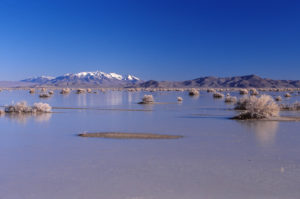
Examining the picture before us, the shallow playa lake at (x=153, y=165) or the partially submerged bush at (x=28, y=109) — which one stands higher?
the partially submerged bush at (x=28, y=109)

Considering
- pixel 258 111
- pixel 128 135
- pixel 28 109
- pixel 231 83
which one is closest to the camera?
pixel 128 135

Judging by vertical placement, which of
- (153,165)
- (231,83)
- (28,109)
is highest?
(231,83)

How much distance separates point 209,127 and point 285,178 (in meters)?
7.15

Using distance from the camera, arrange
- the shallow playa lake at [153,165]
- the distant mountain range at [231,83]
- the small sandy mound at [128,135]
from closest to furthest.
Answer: the shallow playa lake at [153,165] < the small sandy mound at [128,135] < the distant mountain range at [231,83]

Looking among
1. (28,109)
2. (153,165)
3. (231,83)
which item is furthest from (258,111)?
(231,83)

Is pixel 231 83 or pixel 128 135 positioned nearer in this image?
pixel 128 135

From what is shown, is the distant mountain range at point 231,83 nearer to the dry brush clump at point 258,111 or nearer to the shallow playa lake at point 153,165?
the dry brush clump at point 258,111

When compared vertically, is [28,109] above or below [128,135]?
above

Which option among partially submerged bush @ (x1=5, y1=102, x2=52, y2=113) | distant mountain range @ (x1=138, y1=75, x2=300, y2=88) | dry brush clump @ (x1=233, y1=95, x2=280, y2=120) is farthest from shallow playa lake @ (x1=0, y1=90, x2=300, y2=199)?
distant mountain range @ (x1=138, y1=75, x2=300, y2=88)

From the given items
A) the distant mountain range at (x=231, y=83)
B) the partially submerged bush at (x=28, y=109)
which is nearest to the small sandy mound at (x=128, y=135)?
the partially submerged bush at (x=28, y=109)

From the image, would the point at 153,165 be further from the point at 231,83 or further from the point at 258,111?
the point at 231,83

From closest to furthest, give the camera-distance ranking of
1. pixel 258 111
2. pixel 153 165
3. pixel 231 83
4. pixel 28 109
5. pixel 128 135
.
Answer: pixel 153 165 < pixel 128 135 < pixel 258 111 < pixel 28 109 < pixel 231 83

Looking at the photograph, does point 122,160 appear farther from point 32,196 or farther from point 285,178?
point 285,178

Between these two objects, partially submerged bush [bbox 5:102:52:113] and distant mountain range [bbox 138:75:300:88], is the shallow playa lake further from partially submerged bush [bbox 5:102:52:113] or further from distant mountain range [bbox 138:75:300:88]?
distant mountain range [bbox 138:75:300:88]
